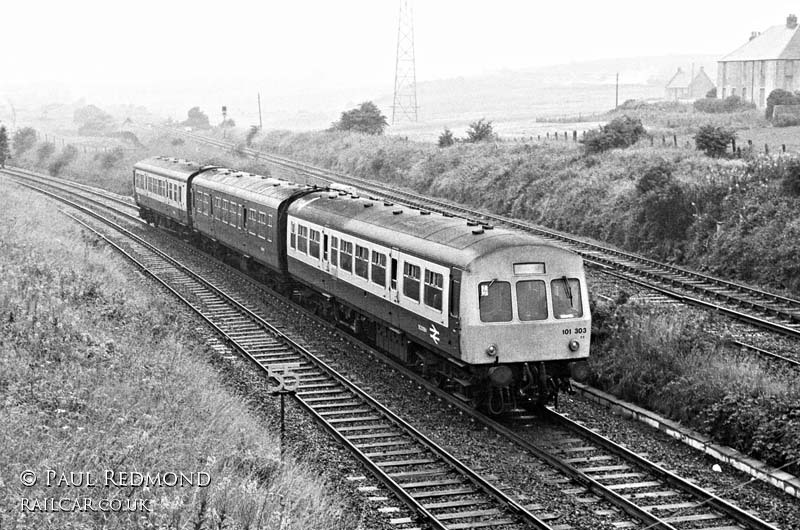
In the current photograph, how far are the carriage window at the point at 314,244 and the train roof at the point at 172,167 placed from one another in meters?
13.2

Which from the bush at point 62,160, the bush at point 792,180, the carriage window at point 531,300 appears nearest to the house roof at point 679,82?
the bush at point 62,160

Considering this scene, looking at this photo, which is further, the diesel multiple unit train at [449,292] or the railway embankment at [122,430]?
the diesel multiple unit train at [449,292]

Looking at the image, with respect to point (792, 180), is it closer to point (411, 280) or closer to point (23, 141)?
point (411, 280)

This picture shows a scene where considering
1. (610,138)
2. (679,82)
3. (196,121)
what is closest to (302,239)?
(610,138)

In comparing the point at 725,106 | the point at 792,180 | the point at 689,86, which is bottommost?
the point at 792,180

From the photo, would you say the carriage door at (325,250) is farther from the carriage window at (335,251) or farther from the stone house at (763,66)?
the stone house at (763,66)

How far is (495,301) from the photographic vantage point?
15.5m

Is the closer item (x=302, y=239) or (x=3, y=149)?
(x=302, y=239)

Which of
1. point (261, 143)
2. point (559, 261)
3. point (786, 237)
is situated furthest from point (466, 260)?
point (261, 143)

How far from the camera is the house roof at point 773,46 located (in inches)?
3029

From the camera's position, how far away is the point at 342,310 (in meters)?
22.1

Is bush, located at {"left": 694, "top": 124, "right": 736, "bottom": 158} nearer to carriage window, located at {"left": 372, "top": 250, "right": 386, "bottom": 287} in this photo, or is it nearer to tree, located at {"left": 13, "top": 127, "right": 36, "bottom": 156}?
carriage window, located at {"left": 372, "top": 250, "right": 386, "bottom": 287}

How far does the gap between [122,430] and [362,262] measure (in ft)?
27.9

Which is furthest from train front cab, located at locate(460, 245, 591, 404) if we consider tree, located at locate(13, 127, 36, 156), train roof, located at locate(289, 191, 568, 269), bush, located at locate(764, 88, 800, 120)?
tree, located at locate(13, 127, 36, 156)
